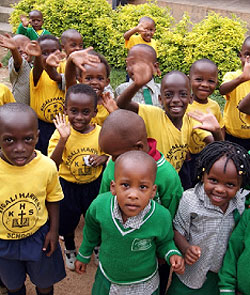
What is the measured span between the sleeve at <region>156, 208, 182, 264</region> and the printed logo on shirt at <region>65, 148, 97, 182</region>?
3.17 feet

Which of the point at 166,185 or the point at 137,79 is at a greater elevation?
the point at 137,79

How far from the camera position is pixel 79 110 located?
2.73m

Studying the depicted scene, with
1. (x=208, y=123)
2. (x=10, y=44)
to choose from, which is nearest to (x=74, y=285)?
(x=208, y=123)

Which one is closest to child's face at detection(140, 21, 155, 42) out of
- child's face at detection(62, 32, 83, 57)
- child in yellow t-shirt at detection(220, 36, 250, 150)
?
child's face at detection(62, 32, 83, 57)

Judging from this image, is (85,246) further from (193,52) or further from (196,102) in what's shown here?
(193,52)

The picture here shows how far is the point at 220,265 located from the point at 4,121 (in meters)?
1.44

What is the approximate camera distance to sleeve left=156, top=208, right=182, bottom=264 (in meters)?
1.90

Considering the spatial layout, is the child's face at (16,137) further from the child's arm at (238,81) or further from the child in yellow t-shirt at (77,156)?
the child's arm at (238,81)

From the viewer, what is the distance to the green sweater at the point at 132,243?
1.85 meters

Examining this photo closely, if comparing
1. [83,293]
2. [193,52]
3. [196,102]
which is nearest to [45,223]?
[83,293]

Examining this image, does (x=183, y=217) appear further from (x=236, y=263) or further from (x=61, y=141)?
(x=61, y=141)

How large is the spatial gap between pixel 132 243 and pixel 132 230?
0.23 ft

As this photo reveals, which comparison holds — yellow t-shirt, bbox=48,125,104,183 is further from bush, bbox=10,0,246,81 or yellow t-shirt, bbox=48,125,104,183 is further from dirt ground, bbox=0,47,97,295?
bush, bbox=10,0,246,81

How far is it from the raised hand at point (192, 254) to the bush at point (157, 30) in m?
4.71
